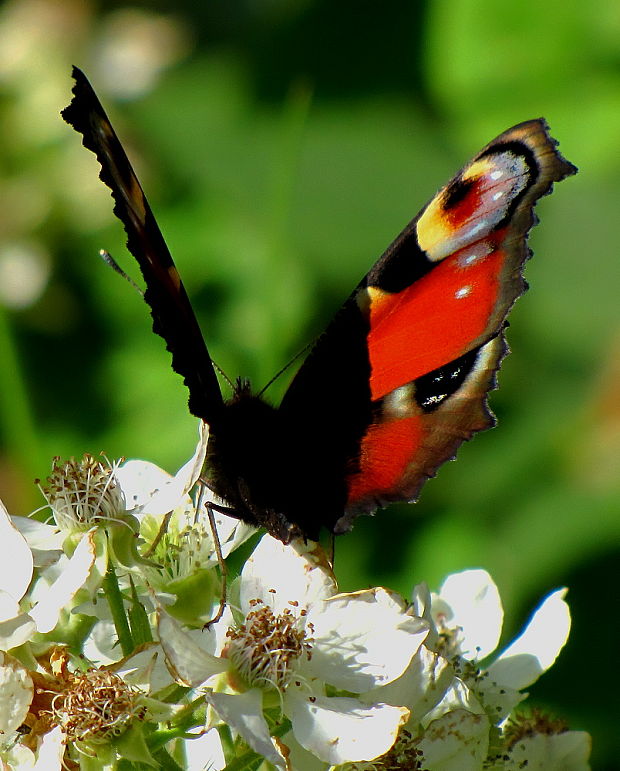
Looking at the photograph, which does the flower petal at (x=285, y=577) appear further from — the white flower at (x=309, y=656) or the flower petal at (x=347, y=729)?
the flower petal at (x=347, y=729)

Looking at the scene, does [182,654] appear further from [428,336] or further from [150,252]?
[428,336]

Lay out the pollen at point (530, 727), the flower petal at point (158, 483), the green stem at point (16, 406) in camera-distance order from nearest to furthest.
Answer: the flower petal at point (158, 483)
the pollen at point (530, 727)
the green stem at point (16, 406)

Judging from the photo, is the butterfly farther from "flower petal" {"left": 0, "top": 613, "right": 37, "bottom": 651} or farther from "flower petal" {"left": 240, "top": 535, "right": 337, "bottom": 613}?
"flower petal" {"left": 0, "top": 613, "right": 37, "bottom": 651}

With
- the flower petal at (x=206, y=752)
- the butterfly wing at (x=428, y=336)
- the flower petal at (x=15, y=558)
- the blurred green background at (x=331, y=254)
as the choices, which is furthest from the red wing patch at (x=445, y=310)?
the blurred green background at (x=331, y=254)

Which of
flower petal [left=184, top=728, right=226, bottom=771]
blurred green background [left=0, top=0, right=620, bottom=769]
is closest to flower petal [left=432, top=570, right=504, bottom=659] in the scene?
flower petal [left=184, top=728, right=226, bottom=771]

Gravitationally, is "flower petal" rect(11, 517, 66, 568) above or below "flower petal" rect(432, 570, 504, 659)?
above

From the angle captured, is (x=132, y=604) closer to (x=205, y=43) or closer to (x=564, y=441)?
(x=564, y=441)

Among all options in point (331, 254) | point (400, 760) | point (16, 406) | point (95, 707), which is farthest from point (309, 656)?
point (331, 254)
